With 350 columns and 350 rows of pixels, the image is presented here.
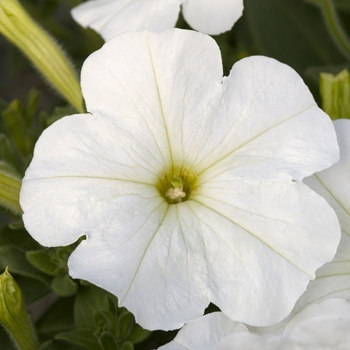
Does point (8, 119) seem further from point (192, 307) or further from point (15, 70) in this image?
point (192, 307)

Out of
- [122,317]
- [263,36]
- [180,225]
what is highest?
[180,225]

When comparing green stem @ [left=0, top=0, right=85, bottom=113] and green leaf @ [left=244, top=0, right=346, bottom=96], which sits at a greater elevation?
green stem @ [left=0, top=0, right=85, bottom=113]

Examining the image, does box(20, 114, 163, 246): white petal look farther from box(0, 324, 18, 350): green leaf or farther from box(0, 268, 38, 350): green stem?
box(0, 324, 18, 350): green leaf

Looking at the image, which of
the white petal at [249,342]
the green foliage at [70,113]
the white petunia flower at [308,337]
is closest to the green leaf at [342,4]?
the green foliage at [70,113]

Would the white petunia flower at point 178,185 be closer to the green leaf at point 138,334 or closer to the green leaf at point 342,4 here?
the green leaf at point 138,334

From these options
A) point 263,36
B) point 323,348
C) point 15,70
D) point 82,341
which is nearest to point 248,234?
point 323,348

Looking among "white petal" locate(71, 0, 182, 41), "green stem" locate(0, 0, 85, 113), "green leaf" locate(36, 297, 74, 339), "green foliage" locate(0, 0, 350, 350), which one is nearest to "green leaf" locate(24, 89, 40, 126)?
"green foliage" locate(0, 0, 350, 350)
